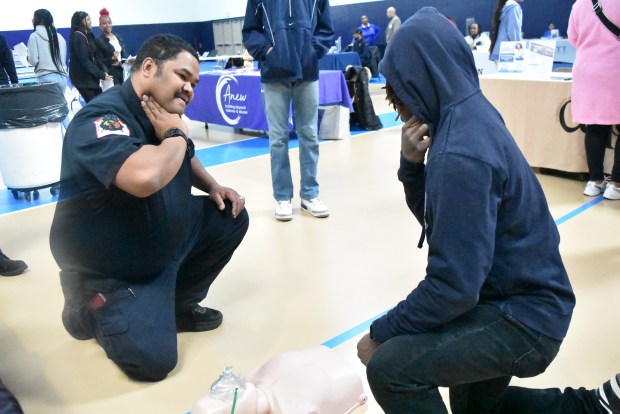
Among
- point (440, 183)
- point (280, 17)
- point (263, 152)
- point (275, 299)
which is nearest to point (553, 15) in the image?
point (263, 152)

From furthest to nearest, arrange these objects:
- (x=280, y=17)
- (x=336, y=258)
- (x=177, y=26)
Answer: (x=177, y=26)
(x=280, y=17)
(x=336, y=258)

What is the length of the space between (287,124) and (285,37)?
19.3 inches

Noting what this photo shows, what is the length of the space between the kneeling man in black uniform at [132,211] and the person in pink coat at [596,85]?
2.38 metres

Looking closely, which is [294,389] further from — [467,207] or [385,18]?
[385,18]

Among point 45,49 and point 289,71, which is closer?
point 289,71

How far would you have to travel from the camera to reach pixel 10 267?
2676 millimetres

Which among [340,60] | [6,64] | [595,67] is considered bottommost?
[340,60]

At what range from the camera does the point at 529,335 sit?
1.15 m

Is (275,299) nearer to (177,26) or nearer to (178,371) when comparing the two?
(178,371)

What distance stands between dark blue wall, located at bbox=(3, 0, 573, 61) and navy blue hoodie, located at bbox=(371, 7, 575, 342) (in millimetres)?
11629

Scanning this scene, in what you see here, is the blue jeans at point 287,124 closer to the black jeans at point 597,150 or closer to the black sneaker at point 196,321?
the black sneaker at point 196,321

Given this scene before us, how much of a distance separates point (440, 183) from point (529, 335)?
1.27 feet

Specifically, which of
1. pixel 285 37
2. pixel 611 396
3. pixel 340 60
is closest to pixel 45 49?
pixel 285 37

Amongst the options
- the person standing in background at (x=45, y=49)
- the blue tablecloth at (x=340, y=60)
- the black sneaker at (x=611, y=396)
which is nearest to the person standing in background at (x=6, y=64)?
the person standing in background at (x=45, y=49)
